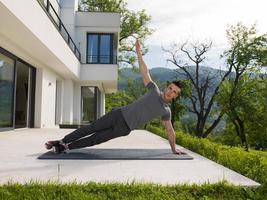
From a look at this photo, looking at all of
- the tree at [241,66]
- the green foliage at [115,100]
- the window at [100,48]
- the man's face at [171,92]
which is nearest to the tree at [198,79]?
the tree at [241,66]

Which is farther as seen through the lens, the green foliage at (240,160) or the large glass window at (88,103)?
the large glass window at (88,103)

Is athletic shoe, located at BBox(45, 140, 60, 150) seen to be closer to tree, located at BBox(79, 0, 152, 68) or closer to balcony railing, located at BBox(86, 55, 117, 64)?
balcony railing, located at BBox(86, 55, 117, 64)

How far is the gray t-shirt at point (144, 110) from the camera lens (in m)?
5.68

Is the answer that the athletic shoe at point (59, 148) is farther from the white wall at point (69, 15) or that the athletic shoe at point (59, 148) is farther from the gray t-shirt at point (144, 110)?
the white wall at point (69, 15)

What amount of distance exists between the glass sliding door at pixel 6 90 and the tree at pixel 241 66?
20.5 metres

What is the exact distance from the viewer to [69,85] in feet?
69.8

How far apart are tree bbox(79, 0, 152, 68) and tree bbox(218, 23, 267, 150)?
755cm

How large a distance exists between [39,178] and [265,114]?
29.9 m

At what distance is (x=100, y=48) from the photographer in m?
22.1

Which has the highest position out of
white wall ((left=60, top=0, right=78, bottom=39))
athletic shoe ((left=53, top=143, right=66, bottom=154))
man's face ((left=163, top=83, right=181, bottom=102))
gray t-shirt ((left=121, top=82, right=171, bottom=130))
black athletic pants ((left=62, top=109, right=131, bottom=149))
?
white wall ((left=60, top=0, right=78, bottom=39))

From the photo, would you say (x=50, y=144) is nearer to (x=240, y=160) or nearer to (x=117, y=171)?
(x=117, y=171)

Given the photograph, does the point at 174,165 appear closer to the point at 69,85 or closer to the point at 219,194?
the point at 219,194

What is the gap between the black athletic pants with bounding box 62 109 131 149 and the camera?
5.65 m

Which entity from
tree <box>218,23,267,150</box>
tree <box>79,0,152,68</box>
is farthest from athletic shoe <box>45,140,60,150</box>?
tree <box>79,0,152,68</box>
